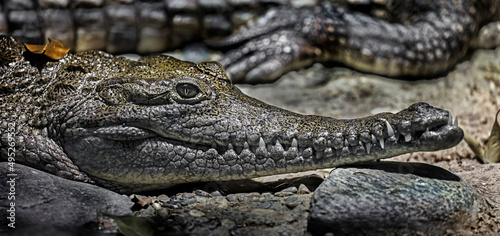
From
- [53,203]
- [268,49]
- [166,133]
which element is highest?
[268,49]

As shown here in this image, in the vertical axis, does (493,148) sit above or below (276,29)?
below

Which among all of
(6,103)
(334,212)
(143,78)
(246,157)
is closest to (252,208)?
(246,157)

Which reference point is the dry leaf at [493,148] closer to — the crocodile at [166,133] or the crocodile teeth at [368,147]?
the crocodile at [166,133]

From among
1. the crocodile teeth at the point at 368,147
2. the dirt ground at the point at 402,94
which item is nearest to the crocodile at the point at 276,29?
the dirt ground at the point at 402,94

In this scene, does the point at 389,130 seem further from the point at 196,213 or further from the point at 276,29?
the point at 276,29

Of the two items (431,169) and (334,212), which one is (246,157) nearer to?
(334,212)

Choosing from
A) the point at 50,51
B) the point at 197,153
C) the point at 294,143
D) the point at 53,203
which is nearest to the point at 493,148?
the point at 294,143
